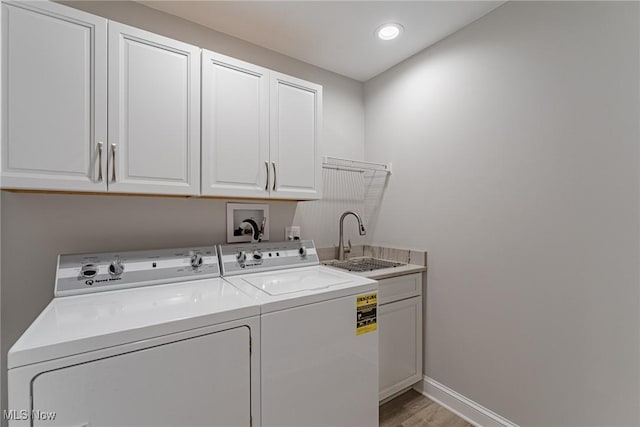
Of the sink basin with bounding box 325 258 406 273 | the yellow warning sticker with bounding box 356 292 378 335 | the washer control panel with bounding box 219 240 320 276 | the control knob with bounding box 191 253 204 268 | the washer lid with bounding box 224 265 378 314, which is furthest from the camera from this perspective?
the sink basin with bounding box 325 258 406 273

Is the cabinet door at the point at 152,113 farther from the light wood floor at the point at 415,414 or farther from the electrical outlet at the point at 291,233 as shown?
the light wood floor at the point at 415,414

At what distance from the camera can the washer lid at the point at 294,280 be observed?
143 cm

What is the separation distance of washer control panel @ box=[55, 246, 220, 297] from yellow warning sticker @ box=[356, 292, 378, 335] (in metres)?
0.82

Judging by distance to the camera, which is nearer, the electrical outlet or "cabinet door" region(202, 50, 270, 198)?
"cabinet door" region(202, 50, 270, 198)

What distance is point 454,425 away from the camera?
1798 millimetres

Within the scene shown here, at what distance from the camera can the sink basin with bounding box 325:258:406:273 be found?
2129 mm

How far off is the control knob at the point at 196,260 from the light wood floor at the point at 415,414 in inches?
59.6

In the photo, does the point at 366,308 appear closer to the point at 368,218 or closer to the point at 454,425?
the point at 454,425

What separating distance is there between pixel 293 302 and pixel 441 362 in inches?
55.0

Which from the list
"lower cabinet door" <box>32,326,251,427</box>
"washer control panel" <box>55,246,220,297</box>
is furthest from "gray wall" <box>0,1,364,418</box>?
"lower cabinet door" <box>32,326,251,427</box>

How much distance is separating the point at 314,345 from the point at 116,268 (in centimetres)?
103

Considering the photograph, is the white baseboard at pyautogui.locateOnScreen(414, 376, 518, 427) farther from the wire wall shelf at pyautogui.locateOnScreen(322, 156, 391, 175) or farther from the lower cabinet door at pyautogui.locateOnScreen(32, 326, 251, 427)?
the wire wall shelf at pyautogui.locateOnScreen(322, 156, 391, 175)

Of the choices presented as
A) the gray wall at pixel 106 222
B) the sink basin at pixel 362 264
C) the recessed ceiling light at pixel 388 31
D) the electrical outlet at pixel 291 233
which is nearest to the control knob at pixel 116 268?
the gray wall at pixel 106 222

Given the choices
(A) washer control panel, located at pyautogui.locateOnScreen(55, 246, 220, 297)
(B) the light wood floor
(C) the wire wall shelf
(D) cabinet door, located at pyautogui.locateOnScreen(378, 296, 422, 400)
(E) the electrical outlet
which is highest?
(C) the wire wall shelf
